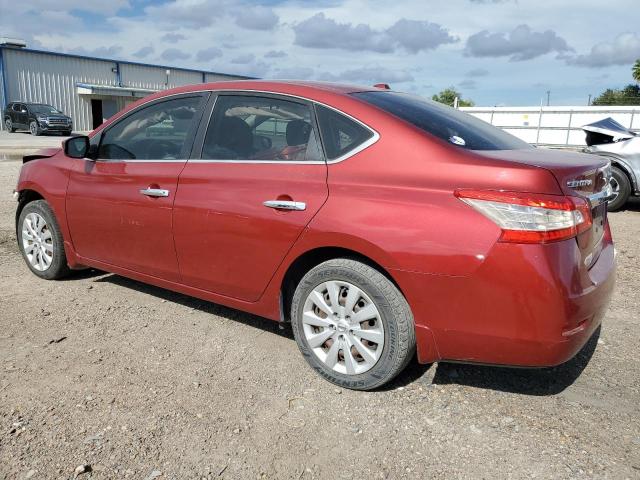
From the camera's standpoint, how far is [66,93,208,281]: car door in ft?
12.4

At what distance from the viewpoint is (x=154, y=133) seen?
13.1ft

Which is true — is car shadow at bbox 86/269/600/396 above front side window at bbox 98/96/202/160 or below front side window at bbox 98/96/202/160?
below

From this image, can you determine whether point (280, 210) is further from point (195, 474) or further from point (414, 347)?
point (195, 474)

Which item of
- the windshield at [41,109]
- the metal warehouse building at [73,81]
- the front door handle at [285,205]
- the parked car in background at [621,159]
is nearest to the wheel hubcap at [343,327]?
the front door handle at [285,205]

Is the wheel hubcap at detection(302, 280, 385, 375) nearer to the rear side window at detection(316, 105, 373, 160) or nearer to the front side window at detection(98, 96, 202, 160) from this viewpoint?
the rear side window at detection(316, 105, 373, 160)

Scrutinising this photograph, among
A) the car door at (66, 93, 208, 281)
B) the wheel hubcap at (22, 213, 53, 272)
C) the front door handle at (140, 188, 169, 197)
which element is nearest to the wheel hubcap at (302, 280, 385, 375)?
the car door at (66, 93, 208, 281)

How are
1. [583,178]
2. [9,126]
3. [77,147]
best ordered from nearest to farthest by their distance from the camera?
[583,178], [77,147], [9,126]

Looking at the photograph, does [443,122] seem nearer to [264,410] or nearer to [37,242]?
[264,410]

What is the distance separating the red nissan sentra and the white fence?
21433 mm

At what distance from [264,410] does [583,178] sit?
2.04m

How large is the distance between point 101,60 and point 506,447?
46307mm

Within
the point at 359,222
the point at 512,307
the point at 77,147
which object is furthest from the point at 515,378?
the point at 77,147

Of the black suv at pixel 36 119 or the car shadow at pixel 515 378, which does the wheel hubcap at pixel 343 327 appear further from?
the black suv at pixel 36 119

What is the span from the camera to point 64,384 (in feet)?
10.3
